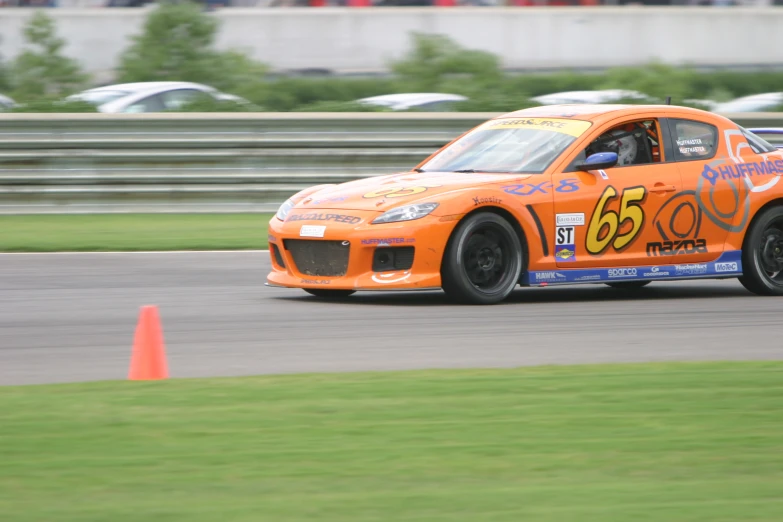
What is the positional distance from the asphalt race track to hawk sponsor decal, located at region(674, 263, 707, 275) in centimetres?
22

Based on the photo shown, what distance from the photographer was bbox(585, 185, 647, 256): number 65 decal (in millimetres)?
9602

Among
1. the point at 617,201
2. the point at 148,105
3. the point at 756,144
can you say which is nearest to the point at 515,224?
the point at 617,201

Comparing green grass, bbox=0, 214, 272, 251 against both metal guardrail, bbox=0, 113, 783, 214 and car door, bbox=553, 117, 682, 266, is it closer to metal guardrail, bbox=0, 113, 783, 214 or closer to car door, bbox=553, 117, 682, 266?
metal guardrail, bbox=0, 113, 783, 214

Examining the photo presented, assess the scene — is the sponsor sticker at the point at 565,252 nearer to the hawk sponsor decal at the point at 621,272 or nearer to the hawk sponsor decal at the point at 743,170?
the hawk sponsor decal at the point at 621,272

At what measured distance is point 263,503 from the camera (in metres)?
4.27

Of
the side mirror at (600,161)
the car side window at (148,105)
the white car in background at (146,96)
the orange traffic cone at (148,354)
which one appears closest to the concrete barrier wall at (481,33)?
the white car in background at (146,96)

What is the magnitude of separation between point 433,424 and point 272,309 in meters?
3.87

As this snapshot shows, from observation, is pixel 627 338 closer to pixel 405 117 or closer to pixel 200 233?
pixel 200 233

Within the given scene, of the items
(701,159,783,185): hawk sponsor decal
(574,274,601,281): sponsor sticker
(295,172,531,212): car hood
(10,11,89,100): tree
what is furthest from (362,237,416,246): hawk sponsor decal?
(10,11,89,100): tree

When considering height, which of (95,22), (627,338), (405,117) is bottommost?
(627,338)

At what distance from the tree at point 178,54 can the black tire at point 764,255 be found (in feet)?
70.0

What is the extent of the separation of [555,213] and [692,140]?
1.52 m

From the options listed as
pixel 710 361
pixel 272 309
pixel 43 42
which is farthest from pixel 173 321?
pixel 43 42

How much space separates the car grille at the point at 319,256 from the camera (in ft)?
30.0
